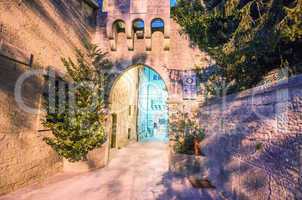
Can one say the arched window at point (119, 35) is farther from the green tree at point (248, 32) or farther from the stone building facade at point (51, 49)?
the green tree at point (248, 32)

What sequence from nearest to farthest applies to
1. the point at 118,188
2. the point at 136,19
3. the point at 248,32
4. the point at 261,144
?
the point at 261,144 → the point at 248,32 → the point at 118,188 → the point at 136,19

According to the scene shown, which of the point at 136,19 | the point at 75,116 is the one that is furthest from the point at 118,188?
the point at 136,19

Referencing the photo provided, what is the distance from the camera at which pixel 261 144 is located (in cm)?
227

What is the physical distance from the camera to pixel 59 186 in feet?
11.5

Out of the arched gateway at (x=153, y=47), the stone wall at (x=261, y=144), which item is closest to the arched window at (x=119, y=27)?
the arched gateway at (x=153, y=47)

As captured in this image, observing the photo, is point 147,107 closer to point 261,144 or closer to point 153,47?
point 153,47

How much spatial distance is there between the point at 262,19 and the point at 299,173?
7.72 feet

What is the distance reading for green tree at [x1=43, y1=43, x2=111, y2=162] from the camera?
4043mm

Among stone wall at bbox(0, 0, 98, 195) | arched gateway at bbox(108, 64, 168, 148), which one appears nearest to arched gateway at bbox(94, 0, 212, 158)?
stone wall at bbox(0, 0, 98, 195)

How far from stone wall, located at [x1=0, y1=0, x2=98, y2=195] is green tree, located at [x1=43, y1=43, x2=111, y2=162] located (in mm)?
269

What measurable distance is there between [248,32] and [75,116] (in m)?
4.03

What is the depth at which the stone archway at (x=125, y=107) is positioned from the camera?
6209 mm

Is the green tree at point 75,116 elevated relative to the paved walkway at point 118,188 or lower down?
elevated

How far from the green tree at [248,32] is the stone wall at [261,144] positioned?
0.81m
